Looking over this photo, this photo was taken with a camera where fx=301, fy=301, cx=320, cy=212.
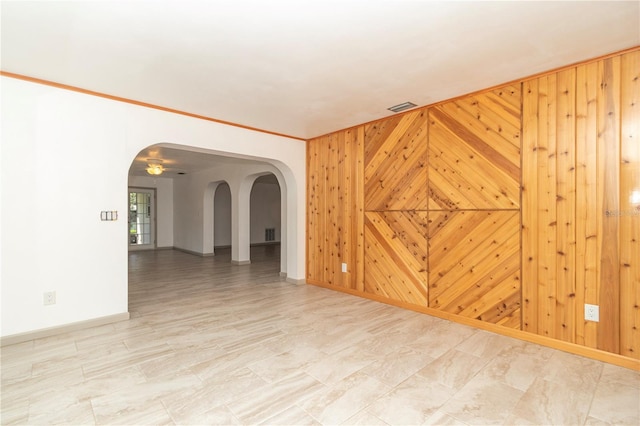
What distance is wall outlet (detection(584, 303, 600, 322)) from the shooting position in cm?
258

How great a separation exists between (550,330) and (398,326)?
4.61ft

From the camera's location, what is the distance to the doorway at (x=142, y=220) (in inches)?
391

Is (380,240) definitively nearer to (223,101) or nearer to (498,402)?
(498,402)

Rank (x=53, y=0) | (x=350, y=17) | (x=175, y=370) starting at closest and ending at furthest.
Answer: (x=53, y=0) → (x=350, y=17) → (x=175, y=370)

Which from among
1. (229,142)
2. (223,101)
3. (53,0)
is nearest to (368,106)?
(223,101)

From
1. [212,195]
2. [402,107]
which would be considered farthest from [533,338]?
[212,195]

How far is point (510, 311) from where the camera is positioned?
10.1 feet

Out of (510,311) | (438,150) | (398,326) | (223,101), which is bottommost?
(398,326)

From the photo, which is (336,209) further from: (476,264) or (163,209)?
(163,209)

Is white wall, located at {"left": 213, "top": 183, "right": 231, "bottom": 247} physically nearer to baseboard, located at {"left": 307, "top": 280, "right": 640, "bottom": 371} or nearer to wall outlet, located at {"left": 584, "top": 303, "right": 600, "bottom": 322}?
baseboard, located at {"left": 307, "top": 280, "right": 640, "bottom": 371}

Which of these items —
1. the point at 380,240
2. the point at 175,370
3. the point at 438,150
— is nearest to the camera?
the point at 175,370

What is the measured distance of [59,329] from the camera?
3.07 m

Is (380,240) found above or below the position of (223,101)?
below

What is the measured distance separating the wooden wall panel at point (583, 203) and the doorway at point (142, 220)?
10.6m
